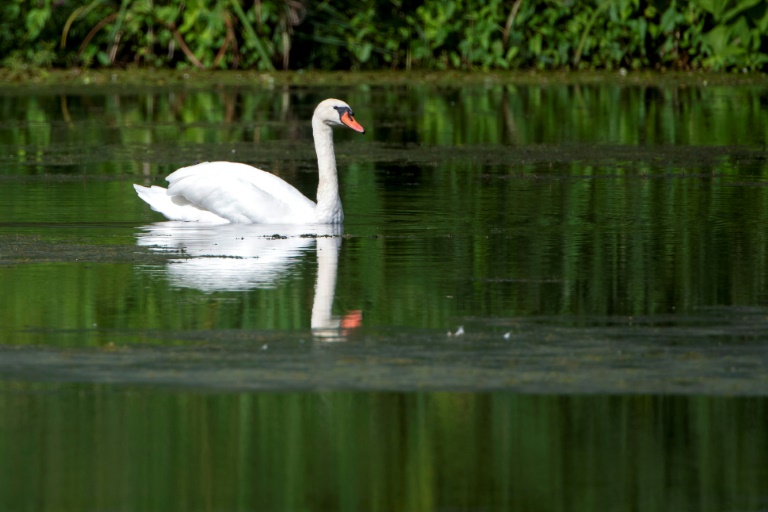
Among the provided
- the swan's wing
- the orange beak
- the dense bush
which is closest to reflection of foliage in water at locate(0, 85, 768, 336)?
the swan's wing

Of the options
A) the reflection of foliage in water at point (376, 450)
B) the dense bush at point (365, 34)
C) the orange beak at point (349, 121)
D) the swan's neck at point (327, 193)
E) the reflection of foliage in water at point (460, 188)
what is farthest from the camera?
the dense bush at point (365, 34)

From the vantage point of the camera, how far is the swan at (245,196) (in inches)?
431

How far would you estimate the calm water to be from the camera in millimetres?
5297

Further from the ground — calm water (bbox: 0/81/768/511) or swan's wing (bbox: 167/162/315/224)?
swan's wing (bbox: 167/162/315/224)

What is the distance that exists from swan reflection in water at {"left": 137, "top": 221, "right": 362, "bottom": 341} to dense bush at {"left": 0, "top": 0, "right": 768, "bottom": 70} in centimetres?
1488

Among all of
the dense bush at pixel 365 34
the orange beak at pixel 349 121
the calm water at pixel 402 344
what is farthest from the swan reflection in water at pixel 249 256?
the dense bush at pixel 365 34

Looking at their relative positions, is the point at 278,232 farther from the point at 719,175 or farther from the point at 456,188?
the point at 719,175

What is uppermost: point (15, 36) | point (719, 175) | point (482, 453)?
point (15, 36)

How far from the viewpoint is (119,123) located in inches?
759

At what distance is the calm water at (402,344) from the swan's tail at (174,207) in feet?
0.45

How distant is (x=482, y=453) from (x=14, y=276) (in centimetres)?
405

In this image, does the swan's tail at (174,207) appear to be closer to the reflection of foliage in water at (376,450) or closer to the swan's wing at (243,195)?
the swan's wing at (243,195)

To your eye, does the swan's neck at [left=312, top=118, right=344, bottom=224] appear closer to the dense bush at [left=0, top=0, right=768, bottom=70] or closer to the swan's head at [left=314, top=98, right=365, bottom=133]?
the swan's head at [left=314, top=98, right=365, bottom=133]

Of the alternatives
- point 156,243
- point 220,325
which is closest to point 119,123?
point 156,243
